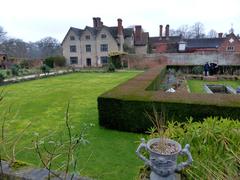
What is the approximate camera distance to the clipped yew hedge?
5.61 m

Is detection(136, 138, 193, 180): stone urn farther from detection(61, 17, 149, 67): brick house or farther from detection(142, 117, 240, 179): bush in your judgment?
detection(61, 17, 149, 67): brick house

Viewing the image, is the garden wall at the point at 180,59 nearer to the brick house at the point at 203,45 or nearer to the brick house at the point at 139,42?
the brick house at the point at 139,42

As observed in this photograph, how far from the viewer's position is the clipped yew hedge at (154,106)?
5613 millimetres

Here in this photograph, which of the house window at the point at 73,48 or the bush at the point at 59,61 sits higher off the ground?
the house window at the point at 73,48

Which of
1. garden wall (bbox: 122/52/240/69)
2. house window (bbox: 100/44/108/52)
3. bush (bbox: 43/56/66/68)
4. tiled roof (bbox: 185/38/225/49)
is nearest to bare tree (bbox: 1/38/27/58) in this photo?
bush (bbox: 43/56/66/68)

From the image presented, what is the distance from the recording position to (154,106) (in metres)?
6.04

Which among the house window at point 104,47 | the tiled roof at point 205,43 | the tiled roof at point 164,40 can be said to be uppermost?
the tiled roof at point 164,40

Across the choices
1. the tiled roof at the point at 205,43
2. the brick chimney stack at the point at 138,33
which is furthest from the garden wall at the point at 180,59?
the tiled roof at the point at 205,43

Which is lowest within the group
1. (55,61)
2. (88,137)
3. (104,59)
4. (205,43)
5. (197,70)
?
(88,137)

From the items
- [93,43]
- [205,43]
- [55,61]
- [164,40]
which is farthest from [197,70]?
[164,40]

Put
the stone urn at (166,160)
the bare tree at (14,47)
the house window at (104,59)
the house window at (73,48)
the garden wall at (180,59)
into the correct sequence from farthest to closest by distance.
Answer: the bare tree at (14,47) → the house window at (73,48) → the house window at (104,59) → the garden wall at (180,59) → the stone urn at (166,160)

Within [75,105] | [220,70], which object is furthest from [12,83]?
[220,70]

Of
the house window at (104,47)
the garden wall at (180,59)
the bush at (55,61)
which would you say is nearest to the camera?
the garden wall at (180,59)

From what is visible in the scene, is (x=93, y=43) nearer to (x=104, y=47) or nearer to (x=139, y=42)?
(x=104, y=47)
